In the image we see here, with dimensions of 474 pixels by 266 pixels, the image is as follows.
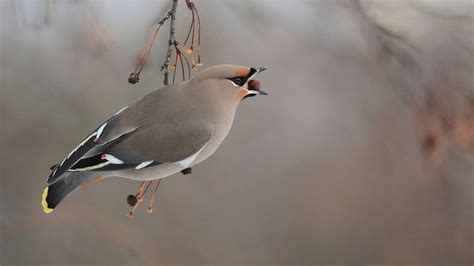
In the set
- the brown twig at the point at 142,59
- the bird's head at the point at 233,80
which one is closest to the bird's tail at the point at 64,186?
the brown twig at the point at 142,59

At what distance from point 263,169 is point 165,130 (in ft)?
4.53

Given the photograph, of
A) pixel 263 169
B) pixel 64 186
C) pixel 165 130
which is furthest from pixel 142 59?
pixel 263 169

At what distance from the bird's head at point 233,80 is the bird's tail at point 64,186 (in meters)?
0.40

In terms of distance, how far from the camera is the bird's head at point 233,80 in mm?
1602

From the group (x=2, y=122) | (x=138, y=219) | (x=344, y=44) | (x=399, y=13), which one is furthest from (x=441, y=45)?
(x=2, y=122)

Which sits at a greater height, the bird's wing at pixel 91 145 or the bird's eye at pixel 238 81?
the bird's eye at pixel 238 81

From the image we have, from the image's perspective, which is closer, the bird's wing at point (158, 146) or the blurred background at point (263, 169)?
the bird's wing at point (158, 146)

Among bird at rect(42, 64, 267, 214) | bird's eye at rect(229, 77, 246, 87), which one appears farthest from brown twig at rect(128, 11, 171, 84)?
bird's eye at rect(229, 77, 246, 87)

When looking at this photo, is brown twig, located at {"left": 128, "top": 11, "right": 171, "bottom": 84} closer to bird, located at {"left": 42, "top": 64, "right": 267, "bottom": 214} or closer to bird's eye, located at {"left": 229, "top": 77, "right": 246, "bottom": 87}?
bird, located at {"left": 42, "top": 64, "right": 267, "bottom": 214}

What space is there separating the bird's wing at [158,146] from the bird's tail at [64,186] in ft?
0.29

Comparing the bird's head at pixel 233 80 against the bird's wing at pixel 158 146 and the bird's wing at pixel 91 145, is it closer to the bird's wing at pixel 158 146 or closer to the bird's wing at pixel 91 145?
the bird's wing at pixel 158 146

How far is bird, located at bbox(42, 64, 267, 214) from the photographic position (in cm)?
160

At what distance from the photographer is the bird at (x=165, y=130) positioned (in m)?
1.60

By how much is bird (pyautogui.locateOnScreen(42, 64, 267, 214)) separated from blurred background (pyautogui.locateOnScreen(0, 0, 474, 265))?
27.9 inches
